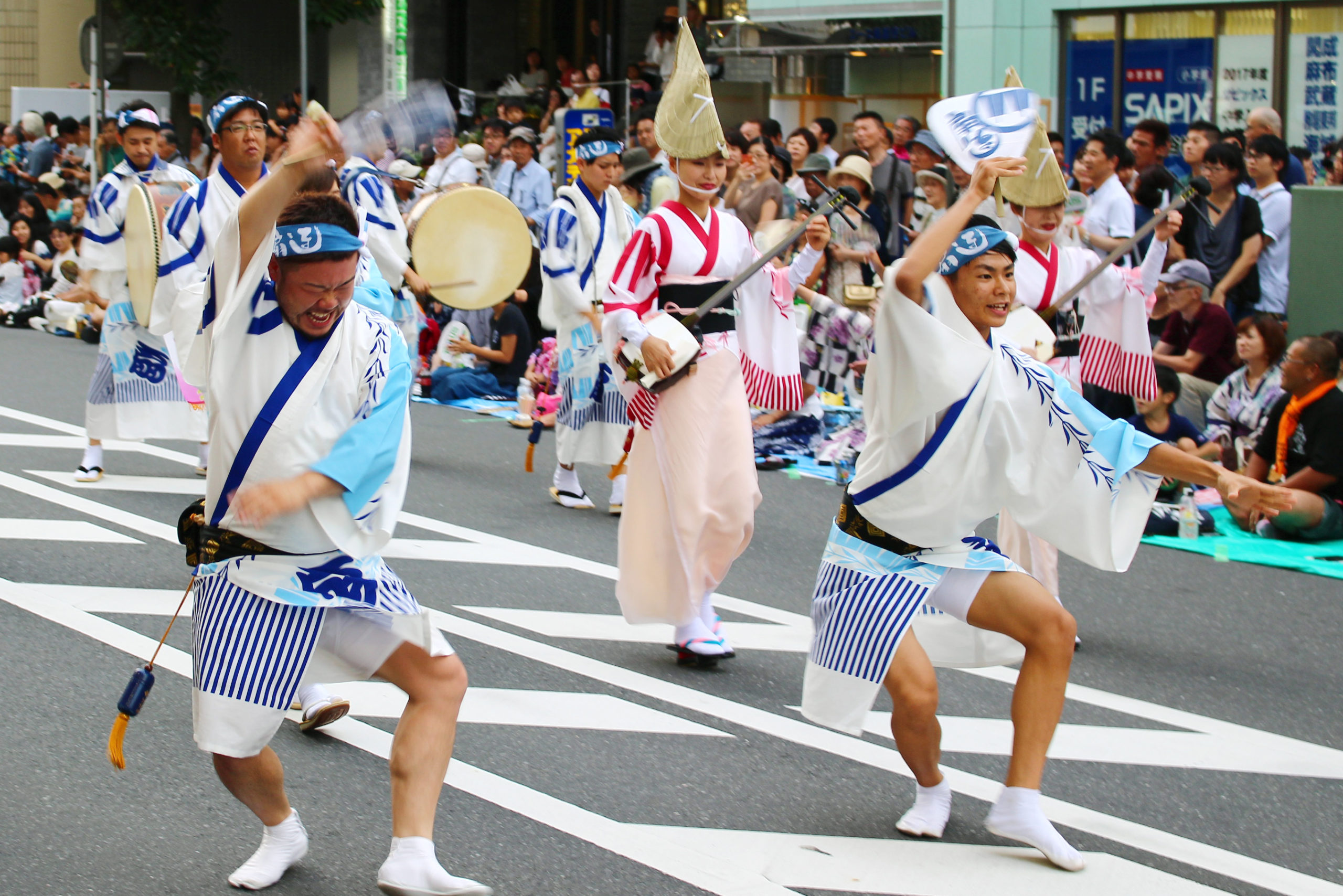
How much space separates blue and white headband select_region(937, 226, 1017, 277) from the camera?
3.84 meters

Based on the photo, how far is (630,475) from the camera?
5.54m

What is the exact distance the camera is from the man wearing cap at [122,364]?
320 inches

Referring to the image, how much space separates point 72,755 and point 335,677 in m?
1.43

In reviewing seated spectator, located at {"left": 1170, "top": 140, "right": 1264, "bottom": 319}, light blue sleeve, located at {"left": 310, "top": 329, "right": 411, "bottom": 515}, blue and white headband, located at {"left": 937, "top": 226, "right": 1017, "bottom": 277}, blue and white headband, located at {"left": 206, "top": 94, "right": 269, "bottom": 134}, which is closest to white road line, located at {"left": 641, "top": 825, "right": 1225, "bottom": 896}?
light blue sleeve, located at {"left": 310, "top": 329, "right": 411, "bottom": 515}

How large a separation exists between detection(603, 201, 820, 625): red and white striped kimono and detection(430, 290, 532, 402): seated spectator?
6592 mm

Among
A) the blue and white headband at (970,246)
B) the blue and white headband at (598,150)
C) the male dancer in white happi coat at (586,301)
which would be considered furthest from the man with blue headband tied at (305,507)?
the blue and white headband at (598,150)

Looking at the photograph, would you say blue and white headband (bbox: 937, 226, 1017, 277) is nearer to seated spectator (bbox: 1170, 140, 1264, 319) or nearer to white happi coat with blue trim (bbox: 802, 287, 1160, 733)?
white happi coat with blue trim (bbox: 802, 287, 1160, 733)

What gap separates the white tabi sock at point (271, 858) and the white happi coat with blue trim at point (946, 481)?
1.30 metres

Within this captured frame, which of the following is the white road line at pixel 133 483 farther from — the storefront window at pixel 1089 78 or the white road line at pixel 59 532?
the storefront window at pixel 1089 78

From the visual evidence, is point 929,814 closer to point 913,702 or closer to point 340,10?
point 913,702

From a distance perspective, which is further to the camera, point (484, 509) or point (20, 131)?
point (20, 131)

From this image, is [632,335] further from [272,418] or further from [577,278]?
[577,278]

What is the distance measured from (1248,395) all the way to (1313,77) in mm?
6452

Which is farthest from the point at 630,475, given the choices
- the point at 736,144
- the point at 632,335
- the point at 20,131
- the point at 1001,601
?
the point at 20,131
